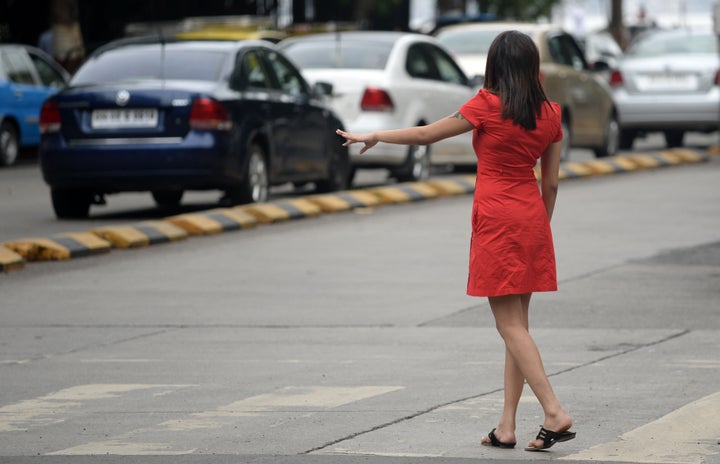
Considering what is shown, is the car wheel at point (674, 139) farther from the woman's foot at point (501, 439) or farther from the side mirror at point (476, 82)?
the woman's foot at point (501, 439)

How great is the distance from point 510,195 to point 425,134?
0.37 m

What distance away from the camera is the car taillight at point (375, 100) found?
60.5 ft

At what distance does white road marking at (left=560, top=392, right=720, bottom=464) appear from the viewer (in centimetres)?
612

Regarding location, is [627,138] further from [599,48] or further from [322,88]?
[599,48]

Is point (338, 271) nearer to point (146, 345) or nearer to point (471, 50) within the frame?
point (146, 345)

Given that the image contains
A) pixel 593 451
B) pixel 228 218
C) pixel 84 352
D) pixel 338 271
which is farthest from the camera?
pixel 228 218

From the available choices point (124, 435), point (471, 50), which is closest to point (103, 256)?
point (124, 435)

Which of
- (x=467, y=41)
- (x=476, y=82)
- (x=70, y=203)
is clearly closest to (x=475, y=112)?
(x=70, y=203)

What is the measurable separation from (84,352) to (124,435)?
7.55ft

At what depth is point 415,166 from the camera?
19547 millimetres

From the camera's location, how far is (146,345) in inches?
357

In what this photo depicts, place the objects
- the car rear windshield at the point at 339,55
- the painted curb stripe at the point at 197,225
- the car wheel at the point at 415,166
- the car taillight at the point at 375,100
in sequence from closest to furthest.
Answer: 1. the painted curb stripe at the point at 197,225
2. the car taillight at the point at 375,100
3. the car rear windshield at the point at 339,55
4. the car wheel at the point at 415,166

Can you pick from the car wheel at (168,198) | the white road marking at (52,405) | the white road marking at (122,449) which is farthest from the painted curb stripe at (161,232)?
the white road marking at (122,449)

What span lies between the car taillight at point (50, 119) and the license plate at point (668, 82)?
457 inches
